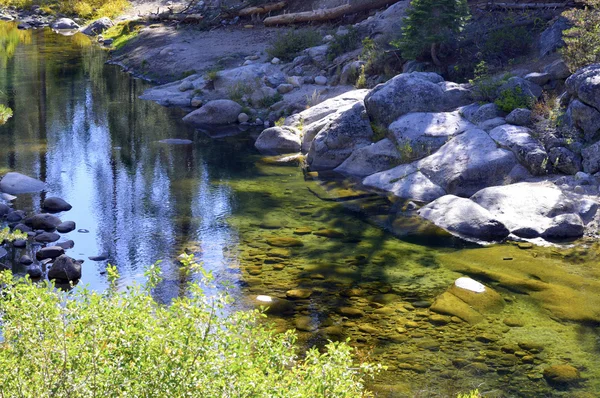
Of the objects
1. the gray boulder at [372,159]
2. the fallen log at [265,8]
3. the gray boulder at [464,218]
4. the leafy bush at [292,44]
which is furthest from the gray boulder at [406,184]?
the fallen log at [265,8]

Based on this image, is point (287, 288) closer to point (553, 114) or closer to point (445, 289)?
point (445, 289)

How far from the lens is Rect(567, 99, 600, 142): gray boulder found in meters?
13.7

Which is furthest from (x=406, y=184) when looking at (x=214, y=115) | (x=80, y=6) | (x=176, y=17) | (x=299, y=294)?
(x=80, y=6)

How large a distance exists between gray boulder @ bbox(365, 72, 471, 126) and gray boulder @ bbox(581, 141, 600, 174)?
3873 mm

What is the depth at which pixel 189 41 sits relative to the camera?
30266 mm

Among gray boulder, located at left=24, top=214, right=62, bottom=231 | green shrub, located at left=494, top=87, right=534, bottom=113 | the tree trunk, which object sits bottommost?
gray boulder, located at left=24, top=214, right=62, bottom=231

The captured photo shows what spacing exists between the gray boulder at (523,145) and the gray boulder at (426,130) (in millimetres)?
880

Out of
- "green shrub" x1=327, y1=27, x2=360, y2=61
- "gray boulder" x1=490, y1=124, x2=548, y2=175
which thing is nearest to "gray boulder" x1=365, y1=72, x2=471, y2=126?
"gray boulder" x1=490, y1=124, x2=548, y2=175

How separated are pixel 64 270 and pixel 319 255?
376 centimetres

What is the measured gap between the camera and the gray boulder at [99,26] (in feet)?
131

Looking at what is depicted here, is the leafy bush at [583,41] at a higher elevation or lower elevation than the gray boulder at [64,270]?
higher

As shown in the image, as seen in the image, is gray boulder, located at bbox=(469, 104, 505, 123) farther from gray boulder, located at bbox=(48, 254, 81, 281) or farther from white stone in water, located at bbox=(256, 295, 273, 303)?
gray boulder, located at bbox=(48, 254, 81, 281)

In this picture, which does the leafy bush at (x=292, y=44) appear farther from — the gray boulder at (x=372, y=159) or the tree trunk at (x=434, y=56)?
the gray boulder at (x=372, y=159)

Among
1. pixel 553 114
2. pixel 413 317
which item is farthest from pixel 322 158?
pixel 413 317
